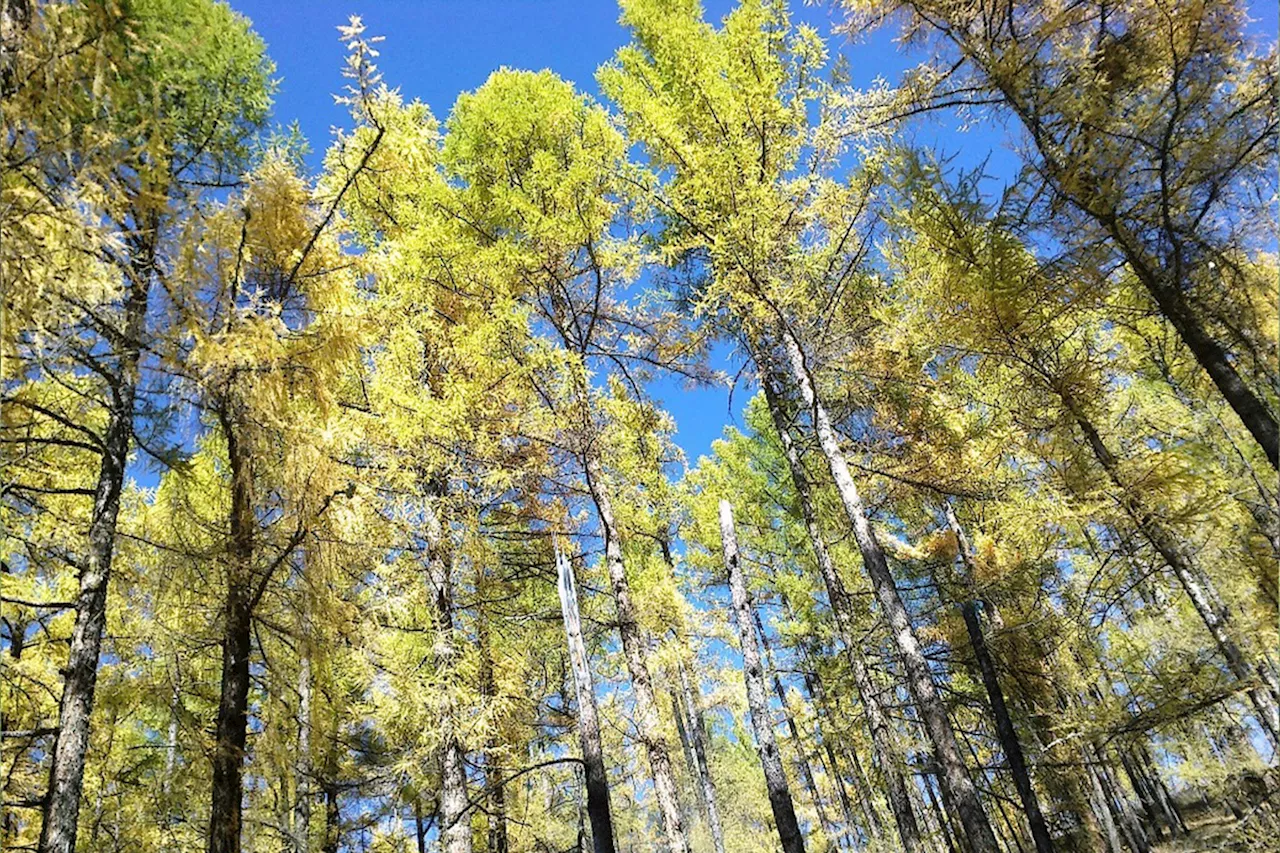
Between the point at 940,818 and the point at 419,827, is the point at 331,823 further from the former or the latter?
the point at 940,818

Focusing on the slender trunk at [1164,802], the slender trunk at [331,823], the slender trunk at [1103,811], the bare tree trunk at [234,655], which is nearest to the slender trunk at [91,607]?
the bare tree trunk at [234,655]

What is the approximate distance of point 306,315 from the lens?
5.06 metres

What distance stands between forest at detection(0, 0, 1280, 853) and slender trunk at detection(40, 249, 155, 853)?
28 mm

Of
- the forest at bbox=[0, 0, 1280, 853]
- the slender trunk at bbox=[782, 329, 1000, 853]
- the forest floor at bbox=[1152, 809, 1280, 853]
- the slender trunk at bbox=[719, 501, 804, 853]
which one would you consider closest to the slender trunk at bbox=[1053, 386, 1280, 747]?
the forest at bbox=[0, 0, 1280, 853]

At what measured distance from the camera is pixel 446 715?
6719mm

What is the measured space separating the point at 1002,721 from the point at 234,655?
1139cm

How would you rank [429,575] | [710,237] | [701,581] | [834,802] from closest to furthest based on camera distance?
[429,575] < [710,237] < [701,581] < [834,802]

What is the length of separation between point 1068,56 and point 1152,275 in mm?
1812

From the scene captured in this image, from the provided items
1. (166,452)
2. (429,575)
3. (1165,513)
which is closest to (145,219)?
(166,452)

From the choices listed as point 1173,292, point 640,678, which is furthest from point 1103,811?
point 1173,292

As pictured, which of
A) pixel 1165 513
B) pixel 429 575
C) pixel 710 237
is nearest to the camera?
pixel 1165 513

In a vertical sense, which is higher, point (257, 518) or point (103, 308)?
point (103, 308)

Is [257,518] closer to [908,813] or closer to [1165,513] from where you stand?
[908,813]

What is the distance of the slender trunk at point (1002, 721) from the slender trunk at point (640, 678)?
228 inches
